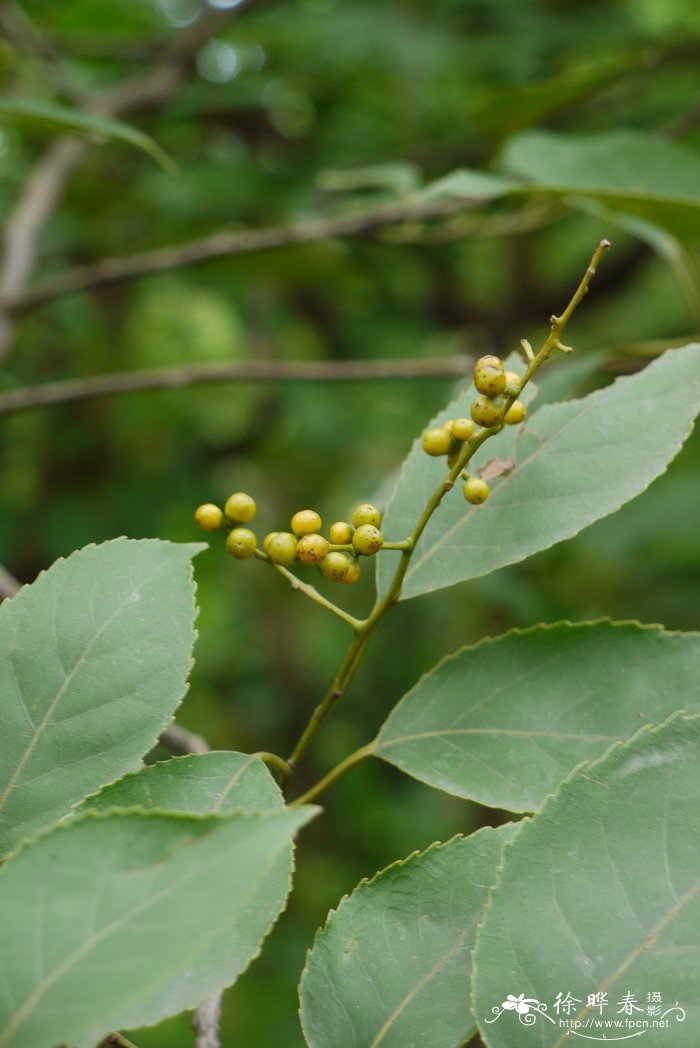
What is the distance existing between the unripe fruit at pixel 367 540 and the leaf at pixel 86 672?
0.09 meters

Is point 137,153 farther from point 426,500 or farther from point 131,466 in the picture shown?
point 426,500

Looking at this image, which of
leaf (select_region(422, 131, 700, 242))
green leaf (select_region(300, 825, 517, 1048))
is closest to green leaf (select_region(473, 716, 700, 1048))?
green leaf (select_region(300, 825, 517, 1048))

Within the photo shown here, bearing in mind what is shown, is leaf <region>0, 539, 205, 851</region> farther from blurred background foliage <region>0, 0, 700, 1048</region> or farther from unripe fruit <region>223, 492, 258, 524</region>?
blurred background foliage <region>0, 0, 700, 1048</region>

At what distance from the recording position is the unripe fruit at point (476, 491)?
Answer: 0.57 metres

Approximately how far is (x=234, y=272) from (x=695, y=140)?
86cm

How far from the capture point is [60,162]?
1.59 meters

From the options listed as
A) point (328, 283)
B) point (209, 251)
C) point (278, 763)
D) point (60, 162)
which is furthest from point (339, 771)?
point (328, 283)

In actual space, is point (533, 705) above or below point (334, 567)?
below

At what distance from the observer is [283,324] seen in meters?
2.51

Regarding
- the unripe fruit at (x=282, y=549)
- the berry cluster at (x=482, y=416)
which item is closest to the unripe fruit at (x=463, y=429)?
the berry cluster at (x=482, y=416)

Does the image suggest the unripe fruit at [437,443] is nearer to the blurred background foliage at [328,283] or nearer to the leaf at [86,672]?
the leaf at [86,672]

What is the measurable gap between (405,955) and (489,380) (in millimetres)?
300

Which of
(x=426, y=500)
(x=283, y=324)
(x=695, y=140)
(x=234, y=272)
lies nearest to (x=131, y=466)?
(x=234, y=272)

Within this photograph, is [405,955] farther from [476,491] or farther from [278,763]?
[476,491]
